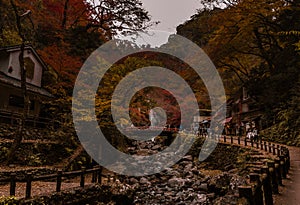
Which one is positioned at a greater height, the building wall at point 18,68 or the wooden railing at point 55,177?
the building wall at point 18,68

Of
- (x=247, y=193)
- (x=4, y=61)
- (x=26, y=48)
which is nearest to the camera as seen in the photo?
(x=247, y=193)

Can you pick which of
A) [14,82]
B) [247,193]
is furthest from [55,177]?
[14,82]

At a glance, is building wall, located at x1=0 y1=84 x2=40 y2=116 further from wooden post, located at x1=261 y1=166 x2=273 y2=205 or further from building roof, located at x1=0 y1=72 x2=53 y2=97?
wooden post, located at x1=261 y1=166 x2=273 y2=205

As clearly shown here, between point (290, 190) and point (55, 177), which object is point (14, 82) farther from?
point (290, 190)

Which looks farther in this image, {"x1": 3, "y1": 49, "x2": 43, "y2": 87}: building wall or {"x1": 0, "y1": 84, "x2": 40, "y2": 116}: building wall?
{"x1": 3, "y1": 49, "x2": 43, "y2": 87}: building wall

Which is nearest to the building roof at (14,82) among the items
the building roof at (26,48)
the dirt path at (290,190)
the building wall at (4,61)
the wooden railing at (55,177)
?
the building wall at (4,61)

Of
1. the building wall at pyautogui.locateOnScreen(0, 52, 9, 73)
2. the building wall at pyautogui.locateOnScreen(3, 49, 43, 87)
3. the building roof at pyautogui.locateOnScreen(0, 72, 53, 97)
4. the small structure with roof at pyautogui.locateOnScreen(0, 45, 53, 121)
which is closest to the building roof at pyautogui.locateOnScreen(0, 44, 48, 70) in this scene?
the small structure with roof at pyautogui.locateOnScreen(0, 45, 53, 121)

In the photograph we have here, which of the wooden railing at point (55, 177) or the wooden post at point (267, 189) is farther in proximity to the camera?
the wooden railing at point (55, 177)

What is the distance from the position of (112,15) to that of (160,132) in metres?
17.0

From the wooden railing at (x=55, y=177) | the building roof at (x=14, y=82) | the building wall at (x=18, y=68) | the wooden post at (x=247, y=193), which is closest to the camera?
the wooden post at (x=247, y=193)

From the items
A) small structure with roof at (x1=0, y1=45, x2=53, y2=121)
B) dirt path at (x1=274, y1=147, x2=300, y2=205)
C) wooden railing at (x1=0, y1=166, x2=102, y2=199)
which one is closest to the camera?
dirt path at (x1=274, y1=147, x2=300, y2=205)

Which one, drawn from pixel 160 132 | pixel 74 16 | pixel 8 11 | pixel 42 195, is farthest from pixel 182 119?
pixel 42 195

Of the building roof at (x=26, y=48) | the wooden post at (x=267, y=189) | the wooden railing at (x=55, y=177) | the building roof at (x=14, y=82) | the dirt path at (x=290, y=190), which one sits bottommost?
the wooden railing at (x=55, y=177)

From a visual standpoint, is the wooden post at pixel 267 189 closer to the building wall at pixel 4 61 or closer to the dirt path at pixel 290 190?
the dirt path at pixel 290 190
